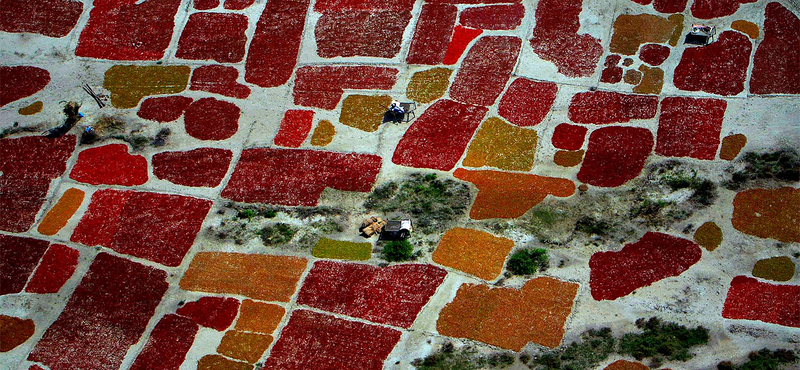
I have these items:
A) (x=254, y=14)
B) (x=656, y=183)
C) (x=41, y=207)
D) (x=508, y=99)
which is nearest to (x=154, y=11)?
→ (x=254, y=14)

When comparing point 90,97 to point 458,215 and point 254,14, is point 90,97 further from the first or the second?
point 458,215

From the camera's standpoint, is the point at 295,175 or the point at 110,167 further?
the point at 110,167

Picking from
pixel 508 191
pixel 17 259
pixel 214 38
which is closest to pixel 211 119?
pixel 214 38

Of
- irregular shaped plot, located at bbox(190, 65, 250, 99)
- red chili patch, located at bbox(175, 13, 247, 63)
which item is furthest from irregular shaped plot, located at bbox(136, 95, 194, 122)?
red chili patch, located at bbox(175, 13, 247, 63)

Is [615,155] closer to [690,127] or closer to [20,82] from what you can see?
[690,127]

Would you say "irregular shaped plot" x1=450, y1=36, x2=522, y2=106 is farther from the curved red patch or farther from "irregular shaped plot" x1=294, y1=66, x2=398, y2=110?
the curved red patch

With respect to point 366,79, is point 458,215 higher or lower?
lower
